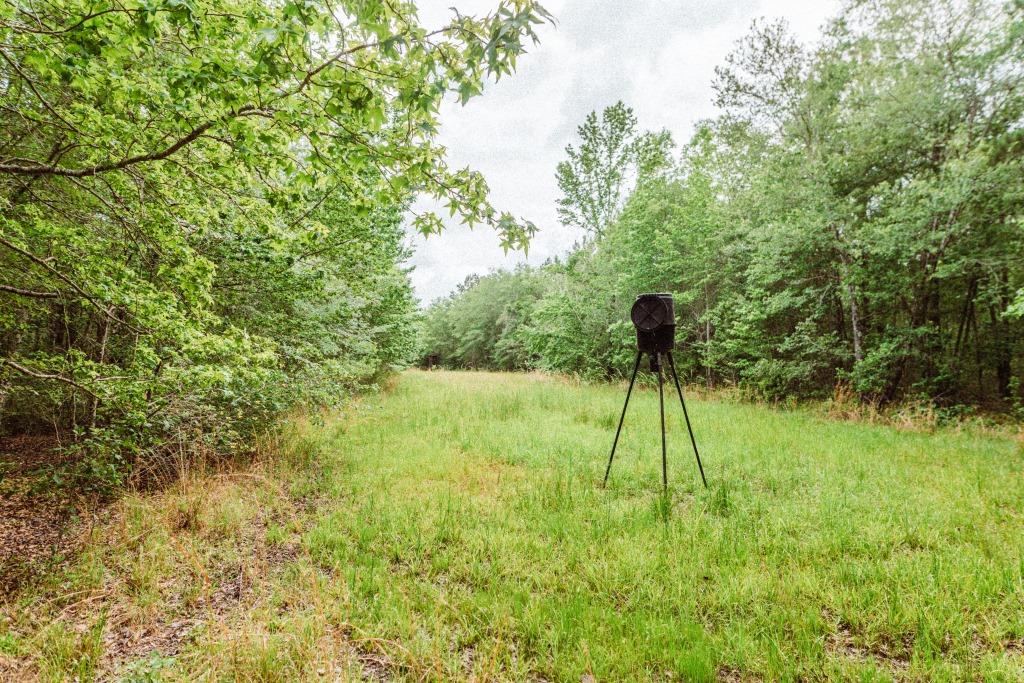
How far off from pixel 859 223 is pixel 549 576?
11.9 metres

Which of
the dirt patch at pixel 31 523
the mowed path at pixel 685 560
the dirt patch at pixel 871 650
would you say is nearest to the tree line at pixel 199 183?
the dirt patch at pixel 31 523

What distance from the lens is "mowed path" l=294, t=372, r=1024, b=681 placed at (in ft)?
8.02

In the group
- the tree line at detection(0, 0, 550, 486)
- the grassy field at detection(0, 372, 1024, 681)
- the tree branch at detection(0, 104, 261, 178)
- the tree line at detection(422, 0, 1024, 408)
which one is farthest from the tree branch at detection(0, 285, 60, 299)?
the tree line at detection(422, 0, 1024, 408)

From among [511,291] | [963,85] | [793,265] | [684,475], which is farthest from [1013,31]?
[511,291]

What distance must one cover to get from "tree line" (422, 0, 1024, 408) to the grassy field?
4.20m

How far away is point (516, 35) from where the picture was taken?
6.24 ft

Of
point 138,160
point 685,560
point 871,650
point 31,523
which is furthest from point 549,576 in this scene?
point 31,523

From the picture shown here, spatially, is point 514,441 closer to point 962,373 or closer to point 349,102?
point 349,102

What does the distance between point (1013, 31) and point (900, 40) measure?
239 centimetres

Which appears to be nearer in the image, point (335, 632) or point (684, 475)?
point (335, 632)

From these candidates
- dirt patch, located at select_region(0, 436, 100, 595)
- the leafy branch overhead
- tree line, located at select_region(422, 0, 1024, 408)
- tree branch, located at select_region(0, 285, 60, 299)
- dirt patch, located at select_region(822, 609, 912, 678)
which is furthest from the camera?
tree line, located at select_region(422, 0, 1024, 408)

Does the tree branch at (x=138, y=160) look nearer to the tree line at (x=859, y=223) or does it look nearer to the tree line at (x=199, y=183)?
the tree line at (x=199, y=183)

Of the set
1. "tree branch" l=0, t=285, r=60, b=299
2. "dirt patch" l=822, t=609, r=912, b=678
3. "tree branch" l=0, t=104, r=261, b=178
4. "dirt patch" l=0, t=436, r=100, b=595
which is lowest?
"dirt patch" l=0, t=436, r=100, b=595

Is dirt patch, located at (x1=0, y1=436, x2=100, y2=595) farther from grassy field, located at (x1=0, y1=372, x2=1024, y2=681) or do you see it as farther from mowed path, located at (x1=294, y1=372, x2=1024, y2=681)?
mowed path, located at (x1=294, y1=372, x2=1024, y2=681)
